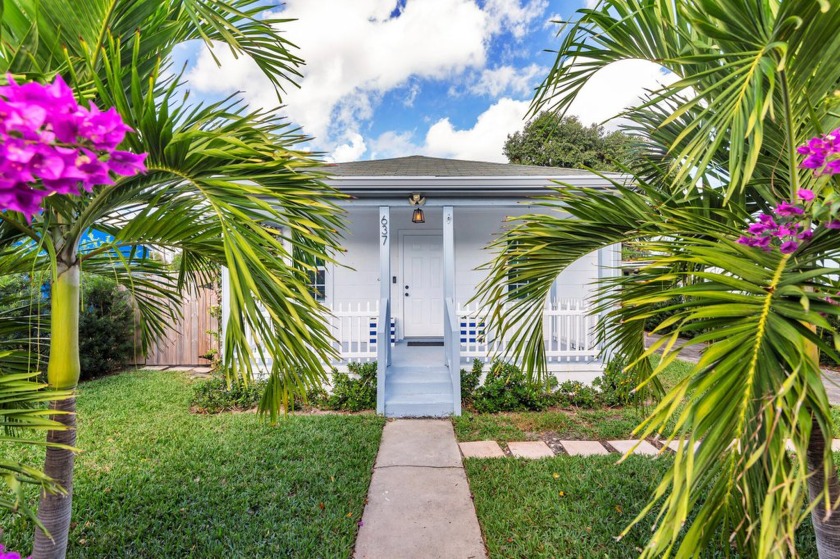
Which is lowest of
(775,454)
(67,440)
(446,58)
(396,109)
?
(67,440)

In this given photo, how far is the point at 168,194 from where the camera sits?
6.89 feet

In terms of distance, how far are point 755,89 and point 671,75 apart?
1308mm

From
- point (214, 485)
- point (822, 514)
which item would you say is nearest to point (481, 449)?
point (214, 485)

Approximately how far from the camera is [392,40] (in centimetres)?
1566

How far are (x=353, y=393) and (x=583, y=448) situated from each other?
2.77 metres

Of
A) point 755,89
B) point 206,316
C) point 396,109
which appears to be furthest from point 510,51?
point 755,89

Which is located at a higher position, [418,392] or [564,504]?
[418,392]

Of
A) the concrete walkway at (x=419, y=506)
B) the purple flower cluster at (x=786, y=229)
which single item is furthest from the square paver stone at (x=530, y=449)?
the purple flower cluster at (x=786, y=229)

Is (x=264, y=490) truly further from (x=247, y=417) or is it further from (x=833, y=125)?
(x=833, y=125)

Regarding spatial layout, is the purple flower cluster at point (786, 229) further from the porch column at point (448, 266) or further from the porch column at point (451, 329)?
the porch column at point (448, 266)

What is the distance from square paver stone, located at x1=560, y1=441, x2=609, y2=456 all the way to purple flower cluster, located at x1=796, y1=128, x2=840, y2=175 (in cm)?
324

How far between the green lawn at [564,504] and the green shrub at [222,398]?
126 inches

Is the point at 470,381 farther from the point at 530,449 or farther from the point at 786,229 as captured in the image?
the point at 786,229

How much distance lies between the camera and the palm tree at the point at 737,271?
1016mm
